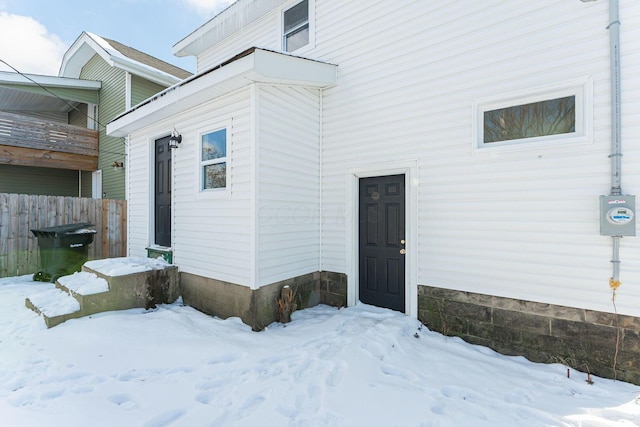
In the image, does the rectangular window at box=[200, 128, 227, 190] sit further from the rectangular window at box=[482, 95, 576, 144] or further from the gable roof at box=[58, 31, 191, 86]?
the gable roof at box=[58, 31, 191, 86]

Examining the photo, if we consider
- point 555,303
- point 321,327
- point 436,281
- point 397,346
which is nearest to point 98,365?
point 321,327

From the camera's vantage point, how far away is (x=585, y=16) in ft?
10.5

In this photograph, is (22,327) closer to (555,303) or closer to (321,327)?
(321,327)

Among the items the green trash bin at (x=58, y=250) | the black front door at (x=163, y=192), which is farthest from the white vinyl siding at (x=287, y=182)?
the green trash bin at (x=58, y=250)

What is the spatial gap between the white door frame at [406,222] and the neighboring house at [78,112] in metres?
8.78

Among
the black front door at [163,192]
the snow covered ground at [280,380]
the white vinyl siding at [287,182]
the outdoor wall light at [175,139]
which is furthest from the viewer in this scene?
the black front door at [163,192]

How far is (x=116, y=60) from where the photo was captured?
9.38 metres

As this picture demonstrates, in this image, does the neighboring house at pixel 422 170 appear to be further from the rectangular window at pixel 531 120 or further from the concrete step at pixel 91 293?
the concrete step at pixel 91 293

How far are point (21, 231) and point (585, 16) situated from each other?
1060cm

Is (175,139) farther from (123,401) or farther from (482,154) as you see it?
(482,154)

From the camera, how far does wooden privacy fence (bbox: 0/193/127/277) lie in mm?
6590

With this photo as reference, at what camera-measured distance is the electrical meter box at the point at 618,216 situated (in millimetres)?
2920

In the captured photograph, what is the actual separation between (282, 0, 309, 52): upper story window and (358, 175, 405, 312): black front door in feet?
10.1

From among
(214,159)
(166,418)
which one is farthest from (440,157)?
(166,418)
